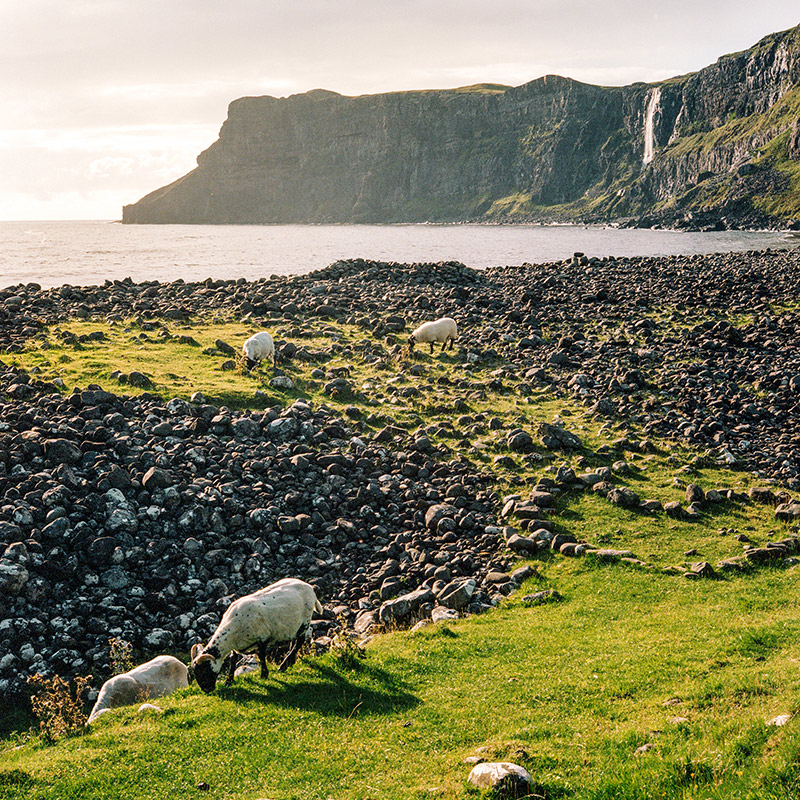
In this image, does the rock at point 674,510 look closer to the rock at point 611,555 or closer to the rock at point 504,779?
the rock at point 611,555

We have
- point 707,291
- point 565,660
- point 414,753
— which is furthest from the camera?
point 707,291

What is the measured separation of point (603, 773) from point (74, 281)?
7386cm

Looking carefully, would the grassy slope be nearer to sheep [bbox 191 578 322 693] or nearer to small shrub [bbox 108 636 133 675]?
sheep [bbox 191 578 322 693]

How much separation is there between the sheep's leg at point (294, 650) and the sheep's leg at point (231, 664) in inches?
31.6

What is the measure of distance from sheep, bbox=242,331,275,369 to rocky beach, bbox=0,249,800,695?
1.08 meters

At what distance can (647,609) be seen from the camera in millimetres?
13875

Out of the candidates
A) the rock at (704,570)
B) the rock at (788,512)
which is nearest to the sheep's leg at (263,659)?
the rock at (704,570)

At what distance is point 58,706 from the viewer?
1138cm

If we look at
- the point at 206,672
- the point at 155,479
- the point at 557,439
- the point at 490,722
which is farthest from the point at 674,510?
the point at 155,479

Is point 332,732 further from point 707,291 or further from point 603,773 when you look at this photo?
point 707,291

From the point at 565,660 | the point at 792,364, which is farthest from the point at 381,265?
the point at 565,660

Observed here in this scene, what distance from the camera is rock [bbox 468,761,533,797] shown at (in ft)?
24.4

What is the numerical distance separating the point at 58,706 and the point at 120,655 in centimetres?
228

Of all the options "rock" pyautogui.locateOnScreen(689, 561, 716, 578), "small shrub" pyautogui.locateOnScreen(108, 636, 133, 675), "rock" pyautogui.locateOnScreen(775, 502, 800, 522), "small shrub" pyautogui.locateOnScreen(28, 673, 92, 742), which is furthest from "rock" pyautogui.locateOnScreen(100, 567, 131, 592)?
"rock" pyautogui.locateOnScreen(775, 502, 800, 522)
